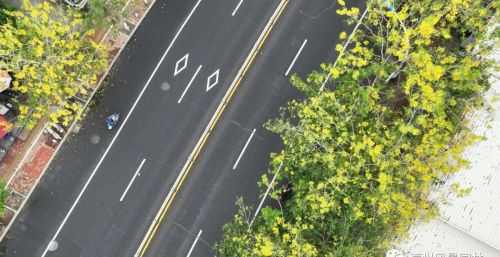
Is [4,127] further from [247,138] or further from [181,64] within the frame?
[247,138]

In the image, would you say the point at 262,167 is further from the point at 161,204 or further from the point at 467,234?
the point at 467,234

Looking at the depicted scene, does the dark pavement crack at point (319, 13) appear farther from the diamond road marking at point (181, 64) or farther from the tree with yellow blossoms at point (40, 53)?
the tree with yellow blossoms at point (40, 53)

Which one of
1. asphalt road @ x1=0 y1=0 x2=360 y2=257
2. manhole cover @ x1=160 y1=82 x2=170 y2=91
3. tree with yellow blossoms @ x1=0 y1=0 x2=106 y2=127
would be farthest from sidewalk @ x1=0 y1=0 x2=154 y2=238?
manhole cover @ x1=160 y1=82 x2=170 y2=91

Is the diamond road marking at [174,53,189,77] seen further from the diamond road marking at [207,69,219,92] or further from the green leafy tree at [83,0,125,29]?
the green leafy tree at [83,0,125,29]

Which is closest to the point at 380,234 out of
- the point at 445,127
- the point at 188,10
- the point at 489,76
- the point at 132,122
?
the point at 445,127

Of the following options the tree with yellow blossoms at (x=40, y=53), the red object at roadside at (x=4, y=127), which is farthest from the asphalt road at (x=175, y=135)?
the tree with yellow blossoms at (x=40, y=53)

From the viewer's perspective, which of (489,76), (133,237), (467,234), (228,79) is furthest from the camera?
(228,79)

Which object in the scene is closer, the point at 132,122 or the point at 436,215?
the point at 436,215
